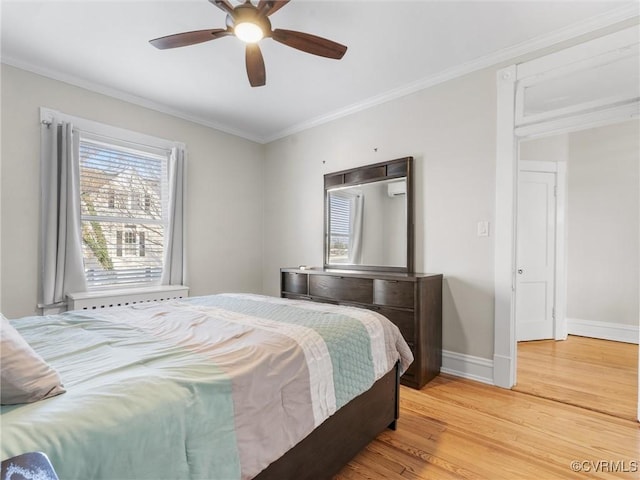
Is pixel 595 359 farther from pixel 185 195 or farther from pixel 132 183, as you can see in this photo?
pixel 132 183

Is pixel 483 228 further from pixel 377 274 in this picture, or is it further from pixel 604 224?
pixel 604 224

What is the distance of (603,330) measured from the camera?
154 inches

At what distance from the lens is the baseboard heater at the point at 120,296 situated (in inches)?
111

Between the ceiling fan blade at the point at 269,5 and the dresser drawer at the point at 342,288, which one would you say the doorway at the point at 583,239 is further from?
the ceiling fan blade at the point at 269,5

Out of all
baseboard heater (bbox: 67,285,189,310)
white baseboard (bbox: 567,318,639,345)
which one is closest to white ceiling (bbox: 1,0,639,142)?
baseboard heater (bbox: 67,285,189,310)

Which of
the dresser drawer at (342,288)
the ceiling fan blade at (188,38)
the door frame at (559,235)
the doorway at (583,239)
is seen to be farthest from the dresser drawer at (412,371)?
the ceiling fan blade at (188,38)

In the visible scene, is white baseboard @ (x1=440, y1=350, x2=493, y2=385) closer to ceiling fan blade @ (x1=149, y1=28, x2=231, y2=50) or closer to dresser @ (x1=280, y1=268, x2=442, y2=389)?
dresser @ (x1=280, y1=268, x2=442, y2=389)

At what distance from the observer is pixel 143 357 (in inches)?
46.3

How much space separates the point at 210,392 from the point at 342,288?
7.19ft

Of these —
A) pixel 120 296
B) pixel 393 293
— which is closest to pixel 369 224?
pixel 393 293

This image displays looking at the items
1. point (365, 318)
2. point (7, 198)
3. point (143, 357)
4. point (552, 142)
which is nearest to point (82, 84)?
point (7, 198)

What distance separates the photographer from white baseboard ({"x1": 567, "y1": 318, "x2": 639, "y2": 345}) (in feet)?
12.3

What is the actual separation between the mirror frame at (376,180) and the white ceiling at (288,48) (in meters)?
0.72

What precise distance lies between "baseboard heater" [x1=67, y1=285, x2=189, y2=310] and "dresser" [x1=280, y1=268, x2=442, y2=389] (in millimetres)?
1676
